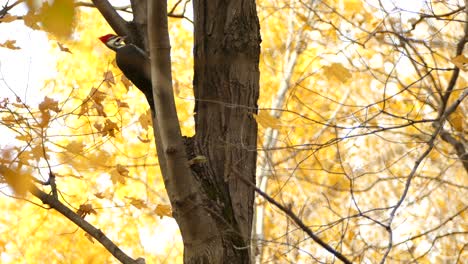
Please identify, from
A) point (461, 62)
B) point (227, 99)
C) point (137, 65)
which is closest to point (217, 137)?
point (227, 99)

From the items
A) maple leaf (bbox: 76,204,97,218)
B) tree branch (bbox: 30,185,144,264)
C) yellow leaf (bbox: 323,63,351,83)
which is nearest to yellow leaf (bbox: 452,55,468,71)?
yellow leaf (bbox: 323,63,351,83)

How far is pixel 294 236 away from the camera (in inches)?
129

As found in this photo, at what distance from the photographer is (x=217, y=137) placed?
2701 mm

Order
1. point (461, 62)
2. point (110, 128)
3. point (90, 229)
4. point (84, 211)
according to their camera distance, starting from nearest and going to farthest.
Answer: point (90, 229), point (461, 62), point (84, 211), point (110, 128)

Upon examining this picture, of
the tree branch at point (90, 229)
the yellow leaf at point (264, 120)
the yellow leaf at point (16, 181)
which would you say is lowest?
the yellow leaf at point (16, 181)

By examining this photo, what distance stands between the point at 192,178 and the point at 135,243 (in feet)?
16.7

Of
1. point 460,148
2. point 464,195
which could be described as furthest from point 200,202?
point 464,195

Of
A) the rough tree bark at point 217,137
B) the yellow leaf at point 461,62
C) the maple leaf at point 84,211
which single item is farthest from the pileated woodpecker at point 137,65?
the yellow leaf at point 461,62

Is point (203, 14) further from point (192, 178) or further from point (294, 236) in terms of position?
point (294, 236)

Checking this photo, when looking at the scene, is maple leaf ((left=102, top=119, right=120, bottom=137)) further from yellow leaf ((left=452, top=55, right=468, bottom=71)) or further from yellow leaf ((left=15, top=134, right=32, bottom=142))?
yellow leaf ((left=452, top=55, right=468, bottom=71))

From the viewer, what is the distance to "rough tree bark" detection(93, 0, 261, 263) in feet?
8.05

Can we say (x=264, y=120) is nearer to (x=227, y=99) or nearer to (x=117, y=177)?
(x=227, y=99)

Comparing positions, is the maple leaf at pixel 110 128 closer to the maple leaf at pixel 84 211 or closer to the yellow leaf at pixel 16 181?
→ the maple leaf at pixel 84 211

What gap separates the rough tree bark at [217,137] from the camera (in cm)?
246
